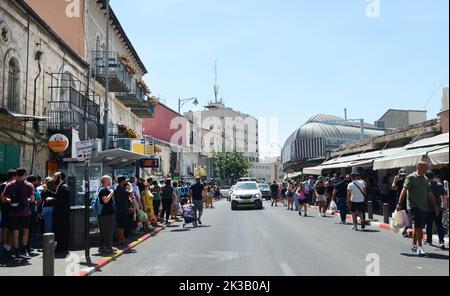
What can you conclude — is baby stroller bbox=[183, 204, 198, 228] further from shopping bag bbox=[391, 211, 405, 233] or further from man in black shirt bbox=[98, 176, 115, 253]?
shopping bag bbox=[391, 211, 405, 233]

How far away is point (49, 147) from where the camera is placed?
59.4ft

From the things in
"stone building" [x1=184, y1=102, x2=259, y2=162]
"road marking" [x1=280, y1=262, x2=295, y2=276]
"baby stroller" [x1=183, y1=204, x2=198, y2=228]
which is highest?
"stone building" [x1=184, y1=102, x2=259, y2=162]

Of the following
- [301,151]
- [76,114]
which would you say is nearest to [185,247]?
[76,114]

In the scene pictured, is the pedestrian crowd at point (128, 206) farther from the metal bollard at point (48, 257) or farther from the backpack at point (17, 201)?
the metal bollard at point (48, 257)

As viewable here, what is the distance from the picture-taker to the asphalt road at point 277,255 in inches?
319

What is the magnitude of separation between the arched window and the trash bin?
610cm

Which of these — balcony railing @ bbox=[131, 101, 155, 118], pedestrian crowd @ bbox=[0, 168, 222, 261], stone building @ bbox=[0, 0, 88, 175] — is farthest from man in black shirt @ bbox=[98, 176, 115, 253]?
balcony railing @ bbox=[131, 101, 155, 118]

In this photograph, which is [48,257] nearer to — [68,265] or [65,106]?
[68,265]

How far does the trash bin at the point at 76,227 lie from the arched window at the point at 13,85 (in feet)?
20.0

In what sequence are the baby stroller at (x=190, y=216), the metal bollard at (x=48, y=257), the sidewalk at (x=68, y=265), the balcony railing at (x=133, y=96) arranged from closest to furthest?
1. the metal bollard at (x=48, y=257)
2. the sidewalk at (x=68, y=265)
3. the baby stroller at (x=190, y=216)
4. the balcony railing at (x=133, y=96)

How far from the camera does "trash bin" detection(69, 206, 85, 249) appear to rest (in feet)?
37.1

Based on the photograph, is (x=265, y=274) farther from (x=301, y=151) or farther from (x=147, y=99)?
(x=301, y=151)

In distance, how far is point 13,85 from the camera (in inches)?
629

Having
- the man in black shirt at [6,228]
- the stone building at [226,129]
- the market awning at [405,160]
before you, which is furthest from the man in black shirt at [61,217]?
the stone building at [226,129]
